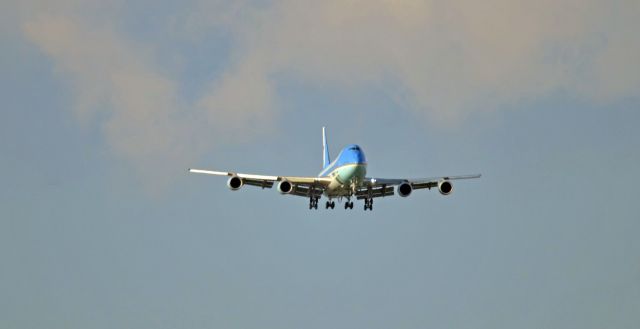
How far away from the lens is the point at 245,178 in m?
89.9

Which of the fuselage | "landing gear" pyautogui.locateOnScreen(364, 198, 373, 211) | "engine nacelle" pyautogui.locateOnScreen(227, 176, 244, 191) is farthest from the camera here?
"landing gear" pyautogui.locateOnScreen(364, 198, 373, 211)

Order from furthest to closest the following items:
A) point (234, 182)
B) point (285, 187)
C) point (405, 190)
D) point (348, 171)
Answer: point (405, 190) → point (285, 187) → point (234, 182) → point (348, 171)

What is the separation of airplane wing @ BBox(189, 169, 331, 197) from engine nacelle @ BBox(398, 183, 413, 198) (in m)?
5.99

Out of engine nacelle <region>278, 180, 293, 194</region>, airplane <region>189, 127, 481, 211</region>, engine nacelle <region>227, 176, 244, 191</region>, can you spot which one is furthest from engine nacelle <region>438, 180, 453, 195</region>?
engine nacelle <region>227, 176, 244, 191</region>

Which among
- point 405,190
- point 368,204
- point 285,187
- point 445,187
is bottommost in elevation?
A: point 368,204

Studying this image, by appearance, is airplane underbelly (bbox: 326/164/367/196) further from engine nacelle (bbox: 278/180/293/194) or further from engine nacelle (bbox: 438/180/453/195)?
engine nacelle (bbox: 438/180/453/195)

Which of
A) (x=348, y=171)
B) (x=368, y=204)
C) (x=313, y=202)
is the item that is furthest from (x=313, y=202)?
(x=348, y=171)

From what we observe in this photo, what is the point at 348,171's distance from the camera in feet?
282

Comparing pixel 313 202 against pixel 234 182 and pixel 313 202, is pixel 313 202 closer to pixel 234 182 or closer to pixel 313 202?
pixel 313 202

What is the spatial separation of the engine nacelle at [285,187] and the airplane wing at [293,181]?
30 centimetres

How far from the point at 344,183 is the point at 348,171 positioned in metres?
2.01

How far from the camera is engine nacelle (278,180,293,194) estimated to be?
3531 inches

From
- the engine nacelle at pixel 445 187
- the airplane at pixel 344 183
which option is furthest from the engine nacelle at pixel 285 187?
the engine nacelle at pixel 445 187

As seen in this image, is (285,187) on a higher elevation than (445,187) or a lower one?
lower
